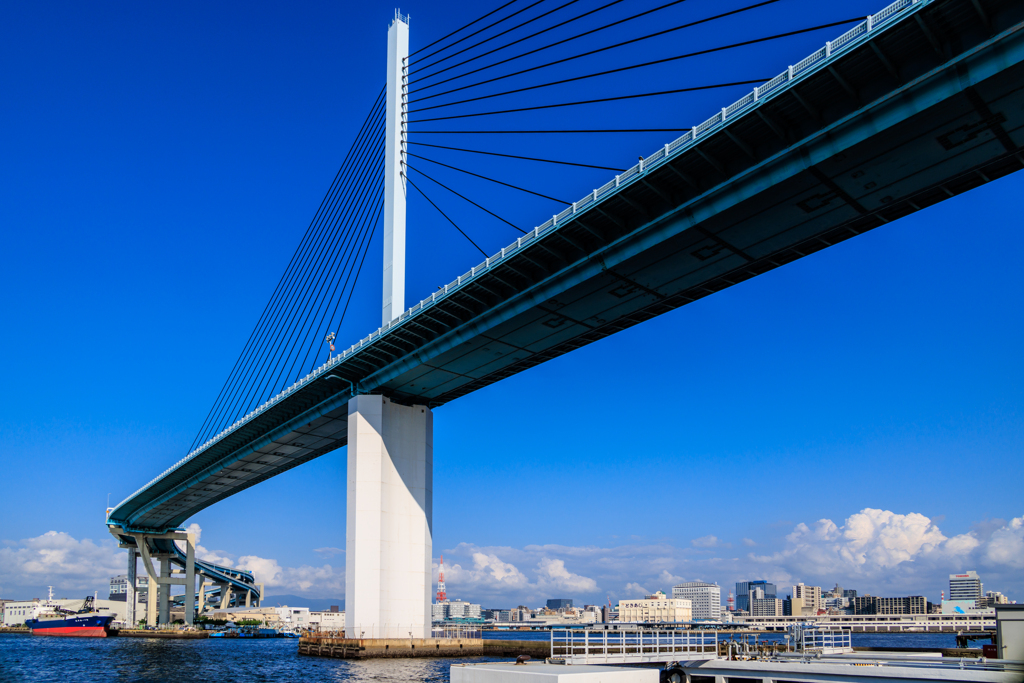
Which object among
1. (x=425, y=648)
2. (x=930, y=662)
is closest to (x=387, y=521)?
(x=425, y=648)

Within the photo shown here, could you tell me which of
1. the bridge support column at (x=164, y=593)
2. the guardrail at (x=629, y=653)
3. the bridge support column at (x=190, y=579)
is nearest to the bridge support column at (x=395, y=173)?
the guardrail at (x=629, y=653)

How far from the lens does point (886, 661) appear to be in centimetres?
2050

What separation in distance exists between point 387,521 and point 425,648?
9.52m

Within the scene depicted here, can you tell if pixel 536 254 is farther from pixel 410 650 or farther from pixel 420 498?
pixel 410 650

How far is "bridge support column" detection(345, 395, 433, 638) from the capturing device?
54969 mm

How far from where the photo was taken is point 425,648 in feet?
182

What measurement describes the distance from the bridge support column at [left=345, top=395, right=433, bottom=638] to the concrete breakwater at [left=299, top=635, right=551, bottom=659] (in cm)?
108

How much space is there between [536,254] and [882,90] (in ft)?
62.6

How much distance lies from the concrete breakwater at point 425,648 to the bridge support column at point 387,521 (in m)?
1.08

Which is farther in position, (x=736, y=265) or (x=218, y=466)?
(x=218, y=466)

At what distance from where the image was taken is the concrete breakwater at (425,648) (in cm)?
5316

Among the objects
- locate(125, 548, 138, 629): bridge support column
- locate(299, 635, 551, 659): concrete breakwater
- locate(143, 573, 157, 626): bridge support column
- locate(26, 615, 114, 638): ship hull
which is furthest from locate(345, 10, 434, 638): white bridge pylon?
locate(26, 615, 114, 638): ship hull

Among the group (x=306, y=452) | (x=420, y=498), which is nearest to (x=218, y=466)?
(x=306, y=452)

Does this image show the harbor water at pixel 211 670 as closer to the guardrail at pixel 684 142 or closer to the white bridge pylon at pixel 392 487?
the white bridge pylon at pixel 392 487
